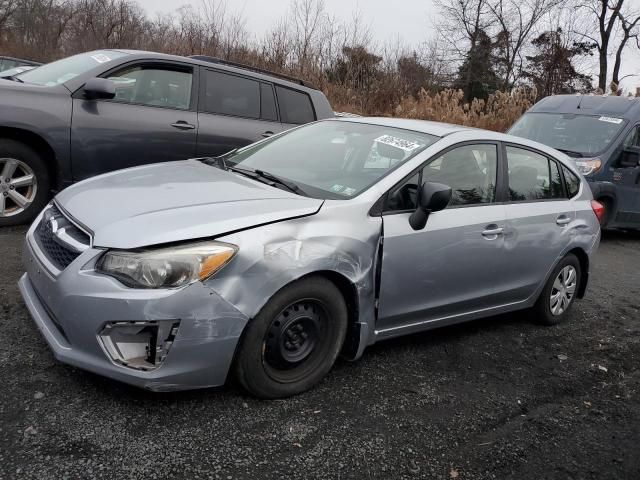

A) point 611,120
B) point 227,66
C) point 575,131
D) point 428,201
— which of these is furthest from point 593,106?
point 428,201

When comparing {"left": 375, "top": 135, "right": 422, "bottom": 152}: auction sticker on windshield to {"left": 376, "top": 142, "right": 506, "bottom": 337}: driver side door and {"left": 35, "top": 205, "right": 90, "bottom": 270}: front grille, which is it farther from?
{"left": 35, "top": 205, "right": 90, "bottom": 270}: front grille

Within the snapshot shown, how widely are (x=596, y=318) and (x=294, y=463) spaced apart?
366 cm

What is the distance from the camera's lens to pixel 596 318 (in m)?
5.29

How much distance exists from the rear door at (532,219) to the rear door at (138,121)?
3.20 metres

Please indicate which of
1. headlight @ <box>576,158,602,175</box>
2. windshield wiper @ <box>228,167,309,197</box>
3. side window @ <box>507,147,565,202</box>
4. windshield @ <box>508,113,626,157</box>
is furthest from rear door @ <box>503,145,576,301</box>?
windshield @ <box>508,113,626,157</box>

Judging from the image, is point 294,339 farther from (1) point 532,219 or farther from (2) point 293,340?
(1) point 532,219

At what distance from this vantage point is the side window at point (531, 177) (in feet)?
14.2

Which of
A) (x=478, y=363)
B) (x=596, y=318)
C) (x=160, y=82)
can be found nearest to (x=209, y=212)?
(x=478, y=363)

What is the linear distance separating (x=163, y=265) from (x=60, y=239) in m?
0.67

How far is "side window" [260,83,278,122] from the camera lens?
22.0 ft

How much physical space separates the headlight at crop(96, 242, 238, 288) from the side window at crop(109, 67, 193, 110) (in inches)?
133

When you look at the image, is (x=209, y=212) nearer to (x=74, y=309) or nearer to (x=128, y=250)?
(x=128, y=250)

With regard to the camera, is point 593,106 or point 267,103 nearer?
point 267,103

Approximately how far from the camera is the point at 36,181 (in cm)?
530
